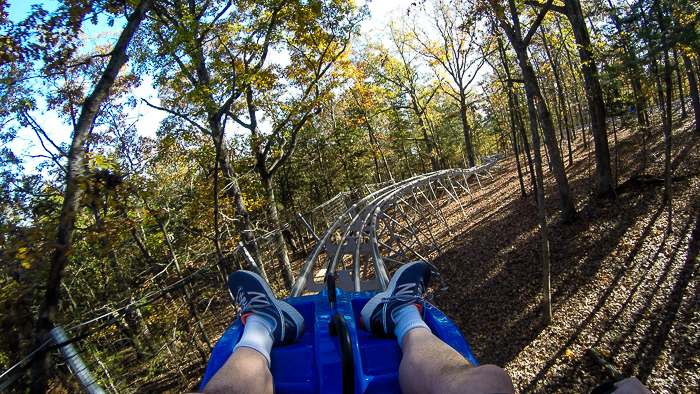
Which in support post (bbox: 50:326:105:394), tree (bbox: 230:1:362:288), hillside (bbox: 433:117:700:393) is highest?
tree (bbox: 230:1:362:288)

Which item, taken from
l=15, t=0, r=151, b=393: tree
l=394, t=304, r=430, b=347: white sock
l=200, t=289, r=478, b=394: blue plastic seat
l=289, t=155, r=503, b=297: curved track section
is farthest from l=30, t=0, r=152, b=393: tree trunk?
l=394, t=304, r=430, b=347: white sock

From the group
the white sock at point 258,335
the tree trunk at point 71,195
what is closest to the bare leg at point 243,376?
the white sock at point 258,335

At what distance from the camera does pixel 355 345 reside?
188 cm

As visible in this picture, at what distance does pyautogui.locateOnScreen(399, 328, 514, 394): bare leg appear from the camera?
52.4 inches

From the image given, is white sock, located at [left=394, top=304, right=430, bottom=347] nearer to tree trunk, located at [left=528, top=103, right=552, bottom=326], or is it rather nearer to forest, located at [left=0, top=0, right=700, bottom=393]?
forest, located at [left=0, top=0, right=700, bottom=393]

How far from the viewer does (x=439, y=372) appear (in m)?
1.52

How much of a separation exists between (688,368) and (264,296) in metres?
5.29

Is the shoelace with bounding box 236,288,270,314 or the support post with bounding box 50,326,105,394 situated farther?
the shoelace with bounding box 236,288,270,314

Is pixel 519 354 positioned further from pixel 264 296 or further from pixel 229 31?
pixel 229 31

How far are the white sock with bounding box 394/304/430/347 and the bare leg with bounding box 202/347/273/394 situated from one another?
2.58 ft

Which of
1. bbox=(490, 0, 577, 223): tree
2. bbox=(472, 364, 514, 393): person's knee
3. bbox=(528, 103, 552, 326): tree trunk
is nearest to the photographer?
bbox=(472, 364, 514, 393): person's knee

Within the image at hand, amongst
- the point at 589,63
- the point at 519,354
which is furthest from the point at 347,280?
the point at 589,63

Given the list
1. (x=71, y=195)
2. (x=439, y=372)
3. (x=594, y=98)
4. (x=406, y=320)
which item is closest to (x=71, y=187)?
(x=71, y=195)

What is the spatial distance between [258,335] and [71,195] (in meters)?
1.97
